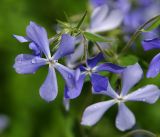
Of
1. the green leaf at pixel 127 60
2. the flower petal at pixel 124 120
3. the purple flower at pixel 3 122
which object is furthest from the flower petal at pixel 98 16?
the purple flower at pixel 3 122

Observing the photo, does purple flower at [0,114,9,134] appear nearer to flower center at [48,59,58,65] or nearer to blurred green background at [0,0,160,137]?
blurred green background at [0,0,160,137]

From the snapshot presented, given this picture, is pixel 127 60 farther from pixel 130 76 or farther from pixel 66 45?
pixel 66 45

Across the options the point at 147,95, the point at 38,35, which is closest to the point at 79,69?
the point at 38,35

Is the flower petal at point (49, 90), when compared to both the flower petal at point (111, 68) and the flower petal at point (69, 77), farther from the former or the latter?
the flower petal at point (111, 68)

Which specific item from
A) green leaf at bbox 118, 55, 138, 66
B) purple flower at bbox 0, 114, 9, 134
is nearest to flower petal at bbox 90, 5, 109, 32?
green leaf at bbox 118, 55, 138, 66

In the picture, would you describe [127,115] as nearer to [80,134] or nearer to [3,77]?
[80,134]

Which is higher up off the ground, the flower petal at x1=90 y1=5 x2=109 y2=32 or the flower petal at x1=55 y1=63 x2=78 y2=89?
the flower petal at x1=90 y1=5 x2=109 y2=32
